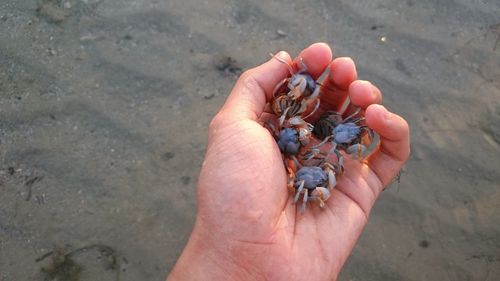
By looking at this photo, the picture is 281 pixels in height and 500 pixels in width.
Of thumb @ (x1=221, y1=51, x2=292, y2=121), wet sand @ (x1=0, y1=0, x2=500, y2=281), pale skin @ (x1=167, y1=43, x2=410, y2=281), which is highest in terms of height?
thumb @ (x1=221, y1=51, x2=292, y2=121)

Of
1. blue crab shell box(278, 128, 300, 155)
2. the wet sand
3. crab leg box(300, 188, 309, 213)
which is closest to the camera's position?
crab leg box(300, 188, 309, 213)

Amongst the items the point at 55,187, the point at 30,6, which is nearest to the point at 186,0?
the point at 30,6

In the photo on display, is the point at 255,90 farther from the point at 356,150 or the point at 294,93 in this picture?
the point at 356,150

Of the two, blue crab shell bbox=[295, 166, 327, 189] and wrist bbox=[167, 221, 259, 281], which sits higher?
blue crab shell bbox=[295, 166, 327, 189]

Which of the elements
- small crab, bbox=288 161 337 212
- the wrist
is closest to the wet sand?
the wrist

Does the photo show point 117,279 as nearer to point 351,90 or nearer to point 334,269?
point 334,269

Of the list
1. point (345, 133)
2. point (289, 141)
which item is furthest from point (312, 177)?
point (345, 133)

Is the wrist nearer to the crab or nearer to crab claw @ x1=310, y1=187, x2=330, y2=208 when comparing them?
crab claw @ x1=310, y1=187, x2=330, y2=208
